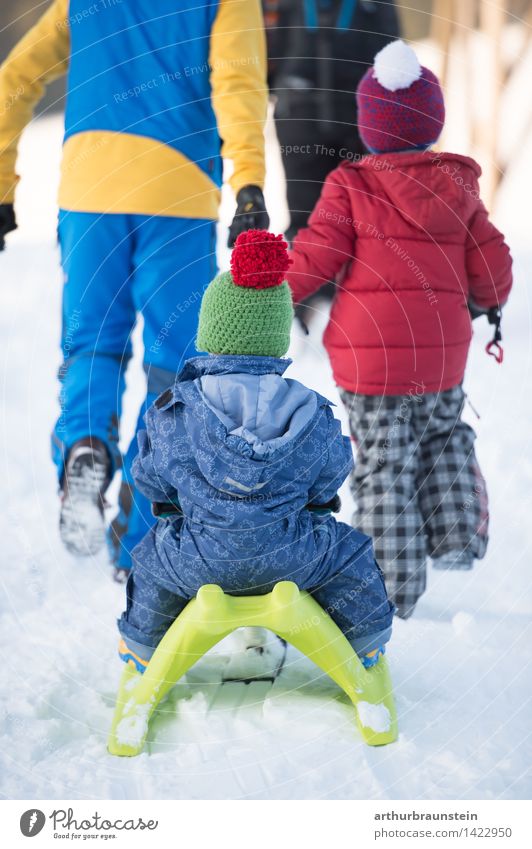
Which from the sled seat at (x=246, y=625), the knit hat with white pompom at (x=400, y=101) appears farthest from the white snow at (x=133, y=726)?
the knit hat with white pompom at (x=400, y=101)

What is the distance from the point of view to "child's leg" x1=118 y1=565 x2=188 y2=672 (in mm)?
1429

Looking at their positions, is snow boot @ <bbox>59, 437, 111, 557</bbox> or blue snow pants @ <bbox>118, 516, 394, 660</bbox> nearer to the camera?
blue snow pants @ <bbox>118, 516, 394, 660</bbox>

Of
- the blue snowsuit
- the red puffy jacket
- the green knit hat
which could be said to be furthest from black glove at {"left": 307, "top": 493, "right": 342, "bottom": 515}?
the red puffy jacket

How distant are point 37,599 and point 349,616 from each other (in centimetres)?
58

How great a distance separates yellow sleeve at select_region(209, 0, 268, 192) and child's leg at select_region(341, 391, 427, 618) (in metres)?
0.42

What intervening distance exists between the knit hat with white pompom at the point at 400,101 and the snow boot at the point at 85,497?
2.29 ft

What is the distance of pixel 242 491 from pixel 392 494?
46cm

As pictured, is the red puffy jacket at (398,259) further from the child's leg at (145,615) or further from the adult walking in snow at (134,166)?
the child's leg at (145,615)

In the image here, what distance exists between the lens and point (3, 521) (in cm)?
198

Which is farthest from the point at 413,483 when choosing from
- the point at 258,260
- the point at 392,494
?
the point at 258,260

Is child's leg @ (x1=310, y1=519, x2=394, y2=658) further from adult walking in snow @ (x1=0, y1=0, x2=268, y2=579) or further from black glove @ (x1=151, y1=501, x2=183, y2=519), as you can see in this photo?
adult walking in snow @ (x1=0, y1=0, x2=268, y2=579)

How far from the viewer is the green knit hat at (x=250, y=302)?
1.34m
